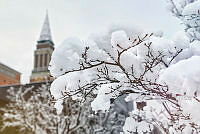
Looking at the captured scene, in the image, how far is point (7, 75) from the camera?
26.8 m

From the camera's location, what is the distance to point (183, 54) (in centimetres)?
193

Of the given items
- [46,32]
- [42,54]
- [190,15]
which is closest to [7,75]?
[190,15]

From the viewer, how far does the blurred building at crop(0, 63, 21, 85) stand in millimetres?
25795

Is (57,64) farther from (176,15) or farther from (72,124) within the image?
(72,124)

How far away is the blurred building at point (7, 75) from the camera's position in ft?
84.6

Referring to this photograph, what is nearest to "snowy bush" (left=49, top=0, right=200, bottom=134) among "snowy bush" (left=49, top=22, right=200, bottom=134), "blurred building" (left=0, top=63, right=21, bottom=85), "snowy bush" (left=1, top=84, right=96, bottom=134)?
"snowy bush" (left=49, top=22, right=200, bottom=134)

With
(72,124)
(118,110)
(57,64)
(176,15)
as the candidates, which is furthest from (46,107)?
(57,64)

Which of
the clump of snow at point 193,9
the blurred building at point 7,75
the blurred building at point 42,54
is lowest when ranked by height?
the clump of snow at point 193,9

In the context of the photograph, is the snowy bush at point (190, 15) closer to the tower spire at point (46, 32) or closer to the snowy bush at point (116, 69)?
the snowy bush at point (116, 69)

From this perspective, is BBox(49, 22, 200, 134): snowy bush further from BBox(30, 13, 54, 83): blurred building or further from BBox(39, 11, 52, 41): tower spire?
BBox(30, 13, 54, 83): blurred building

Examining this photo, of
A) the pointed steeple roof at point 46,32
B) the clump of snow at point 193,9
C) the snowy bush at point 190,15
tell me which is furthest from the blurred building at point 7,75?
the pointed steeple roof at point 46,32

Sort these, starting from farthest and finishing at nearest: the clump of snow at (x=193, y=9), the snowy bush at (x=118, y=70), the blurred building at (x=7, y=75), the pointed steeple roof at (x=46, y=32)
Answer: the pointed steeple roof at (x=46, y=32), the blurred building at (x=7, y=75), the clump of snow at (x=193, y=9), the snowy bush at (x=118, y=70)

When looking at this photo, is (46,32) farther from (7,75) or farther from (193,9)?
(193,9)

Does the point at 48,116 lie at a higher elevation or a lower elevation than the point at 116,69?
higher
